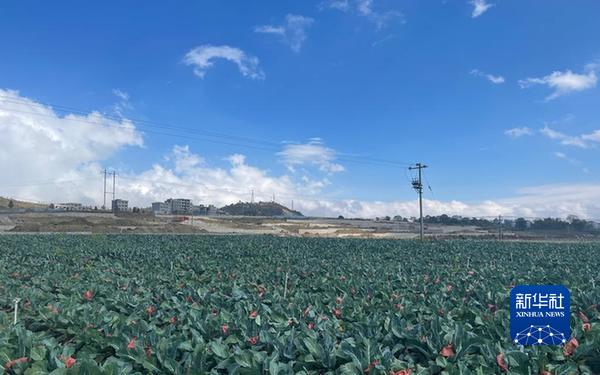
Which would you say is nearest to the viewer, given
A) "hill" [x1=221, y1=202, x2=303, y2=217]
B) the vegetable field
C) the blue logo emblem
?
the blue logo emblem

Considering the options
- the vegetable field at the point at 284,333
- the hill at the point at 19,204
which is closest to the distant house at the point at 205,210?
the hill at the point at 19,204

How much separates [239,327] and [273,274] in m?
7.27

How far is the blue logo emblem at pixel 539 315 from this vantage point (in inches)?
116

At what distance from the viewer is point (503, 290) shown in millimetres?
8867

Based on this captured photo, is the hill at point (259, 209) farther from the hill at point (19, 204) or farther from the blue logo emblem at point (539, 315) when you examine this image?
the blue logo emblem at point (539, 315)

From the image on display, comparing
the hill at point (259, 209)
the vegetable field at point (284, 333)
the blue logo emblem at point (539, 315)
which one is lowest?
the vegetable field at point (284, 333)

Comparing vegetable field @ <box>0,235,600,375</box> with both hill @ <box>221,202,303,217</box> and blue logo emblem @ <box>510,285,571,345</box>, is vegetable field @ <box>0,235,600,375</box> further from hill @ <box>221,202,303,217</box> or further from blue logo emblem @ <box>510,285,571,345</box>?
hill @ <box>221,202,303,217</box>

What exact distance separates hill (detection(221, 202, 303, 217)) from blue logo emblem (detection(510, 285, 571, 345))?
15734 cm

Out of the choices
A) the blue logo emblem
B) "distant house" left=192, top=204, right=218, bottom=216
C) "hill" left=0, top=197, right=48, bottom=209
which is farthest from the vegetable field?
"hill" left=0, top=197, right=48, bottom=209

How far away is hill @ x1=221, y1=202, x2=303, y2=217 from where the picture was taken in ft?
534

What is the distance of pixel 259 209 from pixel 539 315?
537 ft

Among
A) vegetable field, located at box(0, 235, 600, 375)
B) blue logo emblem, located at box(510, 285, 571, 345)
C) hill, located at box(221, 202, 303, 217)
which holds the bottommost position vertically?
vegetable field, located at box(0, 235, 600, 375)

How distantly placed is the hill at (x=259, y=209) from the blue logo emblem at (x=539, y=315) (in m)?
157

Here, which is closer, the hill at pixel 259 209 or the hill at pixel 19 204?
the hill at pixel 19 204
